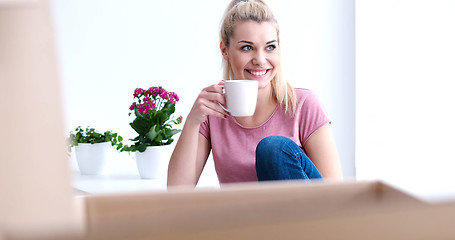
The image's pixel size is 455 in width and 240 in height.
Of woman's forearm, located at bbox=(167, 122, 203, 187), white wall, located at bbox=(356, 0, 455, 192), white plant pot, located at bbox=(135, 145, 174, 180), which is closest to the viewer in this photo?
woman's forearm, located at bbox=(167, 122, 203, 187)

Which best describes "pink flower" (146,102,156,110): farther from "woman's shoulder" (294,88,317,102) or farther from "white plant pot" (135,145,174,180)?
"woman's shoulder" (294,88,317,102)

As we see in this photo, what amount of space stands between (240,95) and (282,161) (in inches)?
8.1

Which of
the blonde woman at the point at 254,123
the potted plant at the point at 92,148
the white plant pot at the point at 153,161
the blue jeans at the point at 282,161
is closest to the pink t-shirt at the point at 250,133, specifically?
the blonde woman at the point at 254,123

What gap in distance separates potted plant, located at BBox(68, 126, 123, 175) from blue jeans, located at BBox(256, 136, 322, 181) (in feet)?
2.76

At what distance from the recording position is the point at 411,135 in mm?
3410

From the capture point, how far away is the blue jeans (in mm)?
1435

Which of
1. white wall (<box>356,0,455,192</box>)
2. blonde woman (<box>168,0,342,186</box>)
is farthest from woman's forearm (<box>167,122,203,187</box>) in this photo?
white wall (<box>356,0,455,192</box>)

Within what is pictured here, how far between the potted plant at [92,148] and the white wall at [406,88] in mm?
1735

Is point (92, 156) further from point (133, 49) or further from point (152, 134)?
point (133, 49)

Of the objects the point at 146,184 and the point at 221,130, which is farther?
the point at 146,184

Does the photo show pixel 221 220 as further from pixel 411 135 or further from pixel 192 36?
pixel 411 135

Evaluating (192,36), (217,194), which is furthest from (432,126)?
(217,194)

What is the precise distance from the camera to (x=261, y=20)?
1751 mm

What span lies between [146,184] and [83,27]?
3.99 ft
